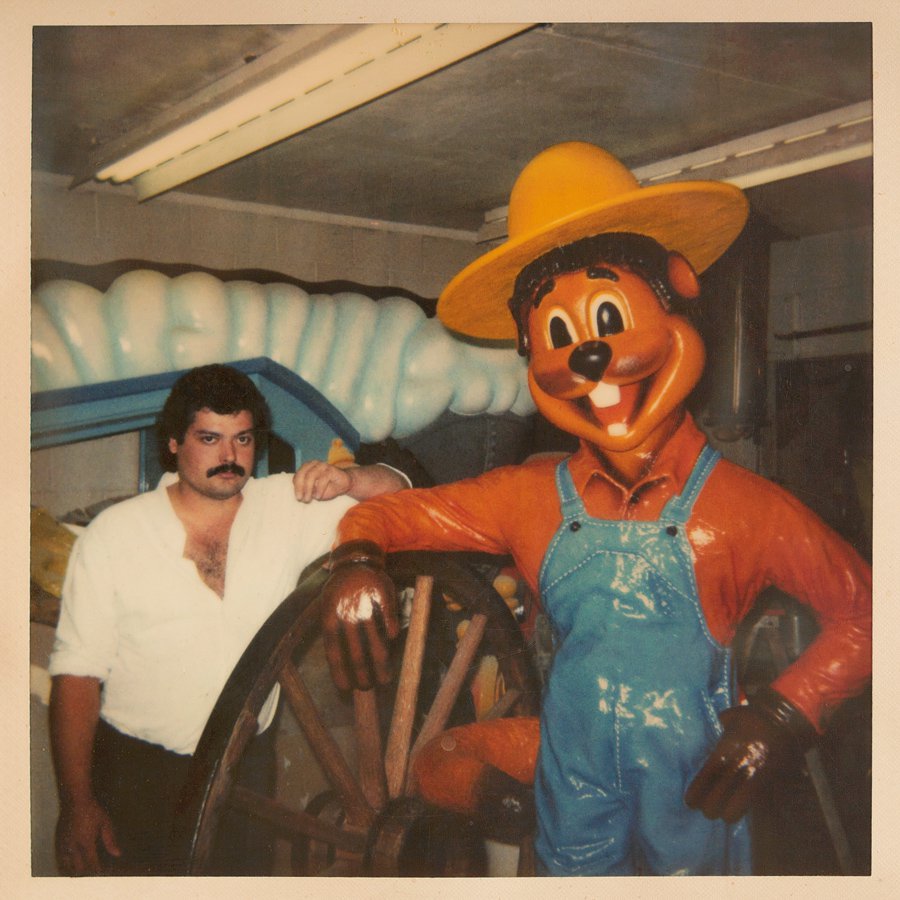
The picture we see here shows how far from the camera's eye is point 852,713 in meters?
1.82

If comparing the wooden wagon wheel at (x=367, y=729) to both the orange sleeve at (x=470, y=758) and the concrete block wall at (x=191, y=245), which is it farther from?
the concrete block wall at (x=191, y=245)

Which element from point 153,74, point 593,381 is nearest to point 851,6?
point 593,381

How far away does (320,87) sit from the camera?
174cm

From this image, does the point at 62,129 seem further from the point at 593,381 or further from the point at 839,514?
the point at 839,514

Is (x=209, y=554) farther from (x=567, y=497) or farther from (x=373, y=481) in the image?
(x=567, y=497)

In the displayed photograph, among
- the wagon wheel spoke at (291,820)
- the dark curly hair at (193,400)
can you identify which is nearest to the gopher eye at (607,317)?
the dark curly hair at (193,400)

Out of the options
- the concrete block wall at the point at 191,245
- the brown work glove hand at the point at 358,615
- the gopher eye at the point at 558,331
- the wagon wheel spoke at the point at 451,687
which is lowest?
the wagon wheel spoke at the point at 451,687

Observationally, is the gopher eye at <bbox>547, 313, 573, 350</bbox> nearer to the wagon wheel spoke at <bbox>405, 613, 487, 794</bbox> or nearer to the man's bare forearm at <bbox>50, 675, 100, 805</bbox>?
the wagon wheel spoke at <bbox>405, 613, 487, 794</bbox>

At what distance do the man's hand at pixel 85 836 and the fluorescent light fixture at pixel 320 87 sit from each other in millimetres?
1273

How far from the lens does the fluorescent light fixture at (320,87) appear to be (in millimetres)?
1674

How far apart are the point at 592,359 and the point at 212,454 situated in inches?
31.0

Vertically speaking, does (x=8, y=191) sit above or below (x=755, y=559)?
above

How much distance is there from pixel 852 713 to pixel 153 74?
1.82 meters

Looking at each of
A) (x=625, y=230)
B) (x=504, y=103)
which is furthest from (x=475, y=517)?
(x=504, y=103)
